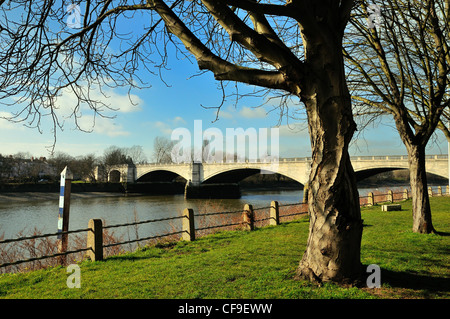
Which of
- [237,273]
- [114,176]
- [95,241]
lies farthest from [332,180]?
[114,176]

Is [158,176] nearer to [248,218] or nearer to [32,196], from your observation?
[32,196]

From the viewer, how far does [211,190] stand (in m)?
54.2

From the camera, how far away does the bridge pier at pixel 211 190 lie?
171 feet

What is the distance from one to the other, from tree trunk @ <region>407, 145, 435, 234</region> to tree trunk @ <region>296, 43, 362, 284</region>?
18.0ft

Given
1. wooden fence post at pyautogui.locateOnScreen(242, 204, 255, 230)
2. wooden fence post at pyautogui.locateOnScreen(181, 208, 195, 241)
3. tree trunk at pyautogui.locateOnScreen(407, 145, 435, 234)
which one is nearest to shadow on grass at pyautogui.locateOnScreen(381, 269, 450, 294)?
tree trunk at pyautogui.locateOnScreen(407, 145, 435, 234)

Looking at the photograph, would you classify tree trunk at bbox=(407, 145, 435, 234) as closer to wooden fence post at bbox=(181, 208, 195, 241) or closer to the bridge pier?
wooden fence post at bbox=(181, 208, 195, 241)

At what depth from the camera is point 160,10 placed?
450 cm

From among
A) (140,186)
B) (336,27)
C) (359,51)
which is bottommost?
(140,186)

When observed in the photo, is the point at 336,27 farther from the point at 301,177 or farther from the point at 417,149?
the point at 301,177

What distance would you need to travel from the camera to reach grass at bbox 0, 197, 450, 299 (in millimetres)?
4516

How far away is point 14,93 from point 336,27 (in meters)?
5.51

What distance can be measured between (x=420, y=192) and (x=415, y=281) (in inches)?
188

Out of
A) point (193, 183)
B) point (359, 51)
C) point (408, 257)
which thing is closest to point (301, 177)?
point (193, 183)
